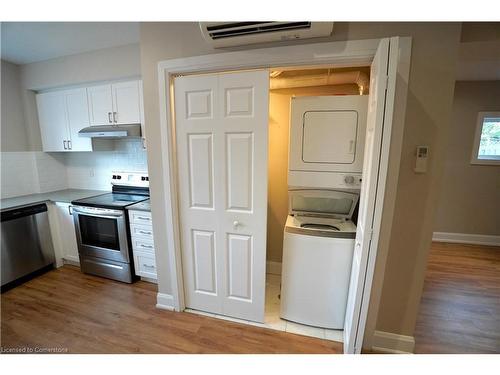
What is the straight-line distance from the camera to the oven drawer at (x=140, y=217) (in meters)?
2.16

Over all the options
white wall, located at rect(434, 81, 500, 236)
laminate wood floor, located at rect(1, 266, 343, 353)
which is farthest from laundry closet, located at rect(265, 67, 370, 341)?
white wall, located at rect(434, 81, 500, 236)

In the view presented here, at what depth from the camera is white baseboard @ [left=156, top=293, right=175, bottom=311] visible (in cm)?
198

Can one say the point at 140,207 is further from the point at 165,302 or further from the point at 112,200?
the point at 165,302

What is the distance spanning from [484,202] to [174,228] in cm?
459

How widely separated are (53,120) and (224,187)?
266 cm

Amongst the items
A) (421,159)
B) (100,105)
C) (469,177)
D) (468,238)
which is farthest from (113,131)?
(468,238)

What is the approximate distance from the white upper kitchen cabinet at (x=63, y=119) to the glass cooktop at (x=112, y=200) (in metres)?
0.64

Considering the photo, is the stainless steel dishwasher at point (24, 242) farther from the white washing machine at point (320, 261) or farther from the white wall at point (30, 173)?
the white washing machine at point (320, 261)

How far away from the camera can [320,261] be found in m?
1.63

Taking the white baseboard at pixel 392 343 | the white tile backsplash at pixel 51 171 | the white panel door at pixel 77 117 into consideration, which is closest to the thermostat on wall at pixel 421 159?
the white baseboard at pixel 392 343

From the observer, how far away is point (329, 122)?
1.67 meters

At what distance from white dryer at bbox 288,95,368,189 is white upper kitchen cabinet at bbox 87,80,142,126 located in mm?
1709
